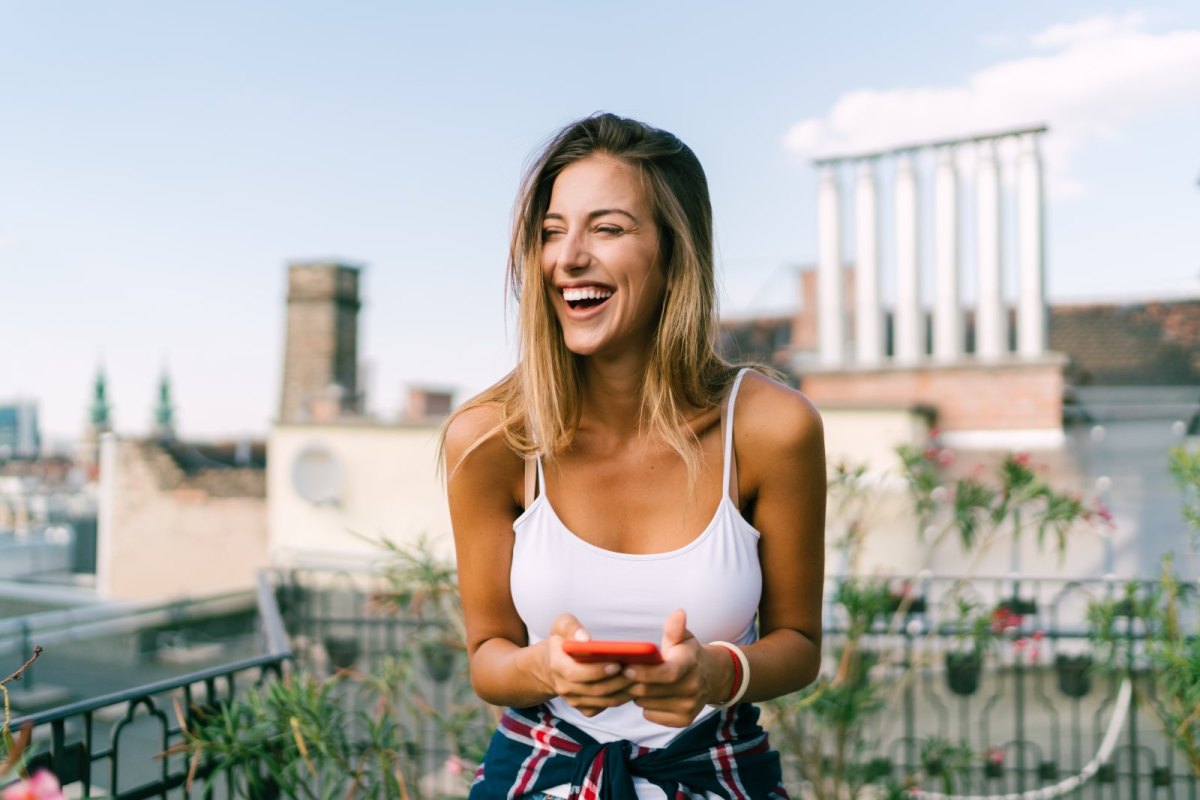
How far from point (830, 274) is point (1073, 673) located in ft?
24.0

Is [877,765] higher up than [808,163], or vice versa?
[808,163]

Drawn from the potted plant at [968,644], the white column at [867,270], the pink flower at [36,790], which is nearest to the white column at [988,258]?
the white column at [867,270]

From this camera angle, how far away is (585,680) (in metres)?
1.08

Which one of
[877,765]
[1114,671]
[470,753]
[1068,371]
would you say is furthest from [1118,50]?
[470,753]

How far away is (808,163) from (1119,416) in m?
4.40

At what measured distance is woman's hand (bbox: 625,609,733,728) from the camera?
108 cm

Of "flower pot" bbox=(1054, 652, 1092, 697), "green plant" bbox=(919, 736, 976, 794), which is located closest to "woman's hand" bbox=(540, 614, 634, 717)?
"green plant" bbox=(919, 736, 976, 794)

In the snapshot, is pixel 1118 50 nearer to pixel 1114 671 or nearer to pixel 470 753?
pixel 1114 671

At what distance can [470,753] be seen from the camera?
10.0 feet

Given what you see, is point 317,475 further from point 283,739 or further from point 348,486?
point 283,739

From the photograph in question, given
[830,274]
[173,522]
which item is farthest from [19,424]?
[830,274]

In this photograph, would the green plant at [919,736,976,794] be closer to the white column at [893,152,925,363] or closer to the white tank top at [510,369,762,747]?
the white tank top at [510,369,762,747]

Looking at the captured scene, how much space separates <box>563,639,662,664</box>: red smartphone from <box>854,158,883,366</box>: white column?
10.0m

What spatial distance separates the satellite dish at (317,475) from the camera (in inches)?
444
